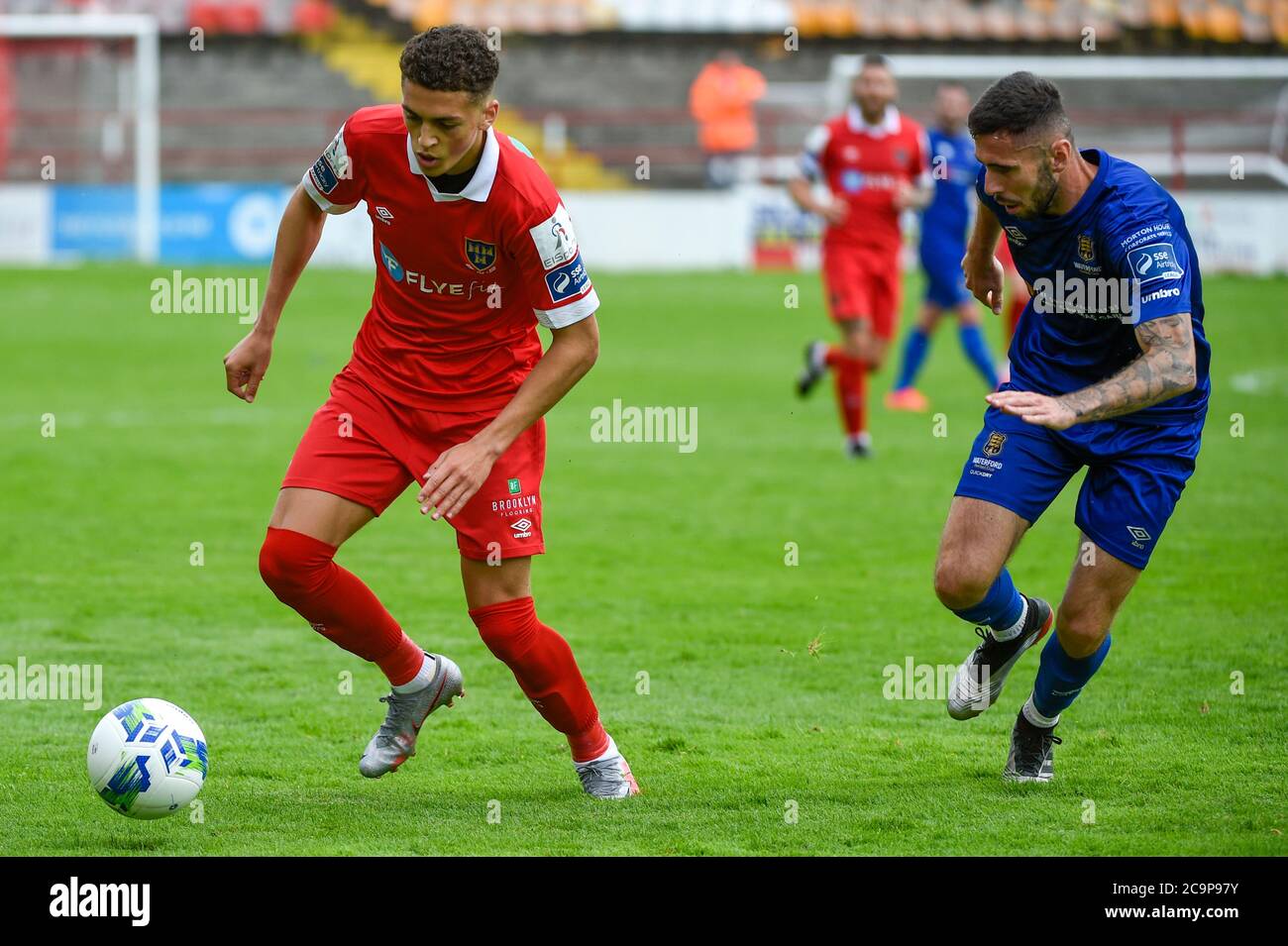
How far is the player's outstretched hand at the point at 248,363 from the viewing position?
528cm

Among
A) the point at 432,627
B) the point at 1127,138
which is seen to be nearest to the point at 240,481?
the point at 432,627

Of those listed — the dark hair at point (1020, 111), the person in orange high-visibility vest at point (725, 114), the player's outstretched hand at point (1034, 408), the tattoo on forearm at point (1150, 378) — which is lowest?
the player's outstretched hand at point (1034, 408)

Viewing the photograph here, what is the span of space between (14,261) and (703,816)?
22453mm

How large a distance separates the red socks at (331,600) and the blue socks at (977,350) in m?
→ 9.35

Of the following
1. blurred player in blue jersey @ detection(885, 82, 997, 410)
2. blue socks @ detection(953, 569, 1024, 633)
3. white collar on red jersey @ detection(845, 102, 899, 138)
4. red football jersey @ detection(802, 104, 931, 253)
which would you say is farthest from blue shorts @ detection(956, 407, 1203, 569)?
blurred player in blue jersey @ detection(885, 82, 997, 410)

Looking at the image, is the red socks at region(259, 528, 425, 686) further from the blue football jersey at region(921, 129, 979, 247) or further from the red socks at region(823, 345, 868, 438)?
the blue football jersey at region(921, 129, 979, 247)

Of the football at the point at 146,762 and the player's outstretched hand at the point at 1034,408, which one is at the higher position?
the player's outstretched hand at the point at 1034,408

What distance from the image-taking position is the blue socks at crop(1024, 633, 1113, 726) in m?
5.23

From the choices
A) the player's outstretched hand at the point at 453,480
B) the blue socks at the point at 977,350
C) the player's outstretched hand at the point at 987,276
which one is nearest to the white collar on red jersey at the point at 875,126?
the blue socks at the point at 977,350

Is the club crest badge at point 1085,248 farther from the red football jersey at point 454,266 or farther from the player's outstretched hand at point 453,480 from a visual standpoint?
the player's outstretched hand at point 453,480

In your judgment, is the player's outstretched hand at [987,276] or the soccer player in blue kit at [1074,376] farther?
the player's outstretched hand at [987,276]

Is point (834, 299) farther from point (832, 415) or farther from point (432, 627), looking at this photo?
point (432, 627)

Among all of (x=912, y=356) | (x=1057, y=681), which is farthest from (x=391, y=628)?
(x=912, y=356)

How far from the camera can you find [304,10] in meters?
30.6
